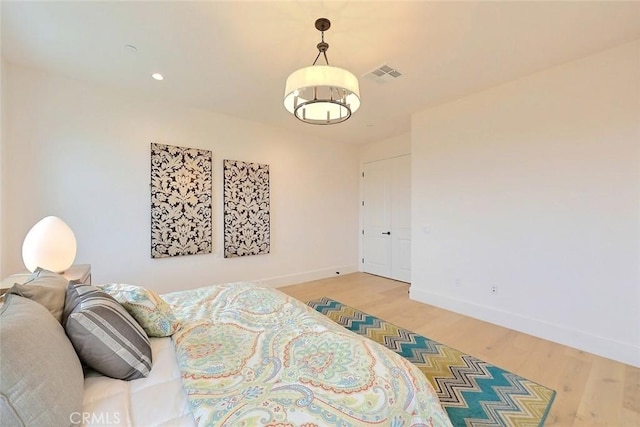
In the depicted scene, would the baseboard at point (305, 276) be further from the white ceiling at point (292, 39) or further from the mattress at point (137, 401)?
the mattress at point (137, 401)

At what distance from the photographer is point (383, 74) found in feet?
9.00

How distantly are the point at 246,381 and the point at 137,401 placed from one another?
39 centimetres

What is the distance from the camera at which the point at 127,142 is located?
317 cm

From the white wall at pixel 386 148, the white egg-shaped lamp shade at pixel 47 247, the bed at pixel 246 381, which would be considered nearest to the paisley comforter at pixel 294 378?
the bed at pixel 246 381

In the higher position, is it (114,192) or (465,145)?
(465,145)

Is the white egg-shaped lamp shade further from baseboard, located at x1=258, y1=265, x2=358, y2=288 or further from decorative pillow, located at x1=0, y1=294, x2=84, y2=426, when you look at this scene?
baseboard, located at x1=258, y1=265, x2=358, y2=288

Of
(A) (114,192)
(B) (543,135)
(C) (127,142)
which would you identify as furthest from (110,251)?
(B) (543,135)

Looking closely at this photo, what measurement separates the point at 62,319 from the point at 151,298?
0.37 metres

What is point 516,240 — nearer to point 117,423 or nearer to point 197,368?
point 197,368

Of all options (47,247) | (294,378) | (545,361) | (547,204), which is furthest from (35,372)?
(547,204)

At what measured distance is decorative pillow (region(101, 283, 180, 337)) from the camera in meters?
Result: 1.39

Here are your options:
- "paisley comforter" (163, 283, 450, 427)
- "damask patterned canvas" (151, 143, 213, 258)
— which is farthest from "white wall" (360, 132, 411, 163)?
"paisley comforter" (163, 283, 450, 427)

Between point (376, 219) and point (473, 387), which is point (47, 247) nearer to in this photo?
point (473, 387)

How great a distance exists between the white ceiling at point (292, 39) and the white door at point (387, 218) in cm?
201
